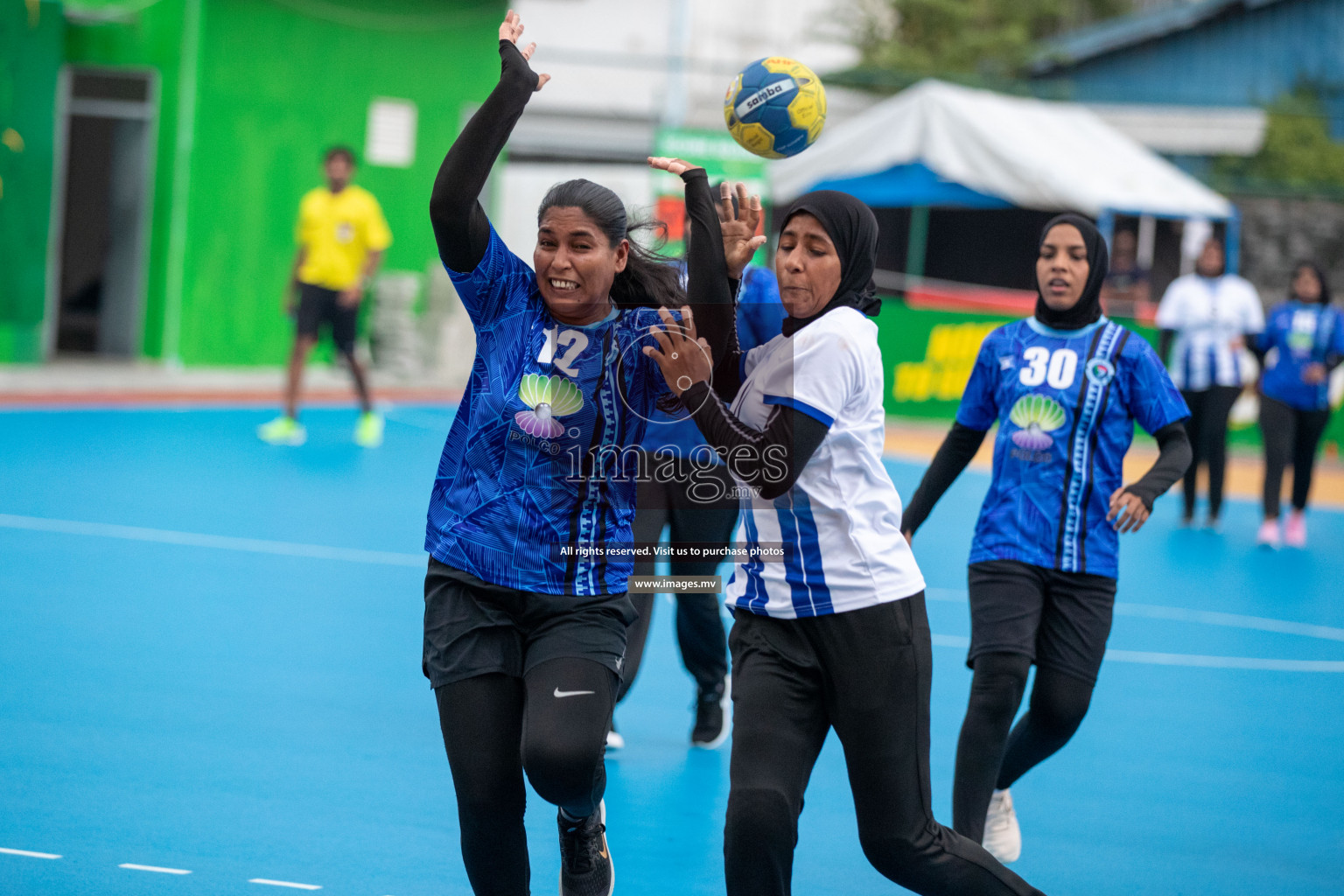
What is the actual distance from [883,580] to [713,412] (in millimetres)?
593

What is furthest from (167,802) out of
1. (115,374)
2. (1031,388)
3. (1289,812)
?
(115,374)

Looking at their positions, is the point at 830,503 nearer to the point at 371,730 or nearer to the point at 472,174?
the point at 472,174

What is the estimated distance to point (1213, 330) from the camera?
42.5ft

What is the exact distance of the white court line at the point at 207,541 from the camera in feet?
30.6

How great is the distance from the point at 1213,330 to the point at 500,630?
34.8ft

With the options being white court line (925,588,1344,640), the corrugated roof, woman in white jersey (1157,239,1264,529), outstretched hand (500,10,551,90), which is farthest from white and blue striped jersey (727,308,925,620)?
the corrugated roof

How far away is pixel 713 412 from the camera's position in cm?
353

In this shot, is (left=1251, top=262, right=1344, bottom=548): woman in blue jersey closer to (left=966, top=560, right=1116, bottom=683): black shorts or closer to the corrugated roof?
(left=966, top=560, right=1116, bottom=683): black shorts

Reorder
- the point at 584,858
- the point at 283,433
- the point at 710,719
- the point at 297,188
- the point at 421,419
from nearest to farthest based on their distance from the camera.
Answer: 1. the point at 584,858
2. the point at 710,719
3. the point at 283,433
4. the point at 421,419
5. the point at 297,188

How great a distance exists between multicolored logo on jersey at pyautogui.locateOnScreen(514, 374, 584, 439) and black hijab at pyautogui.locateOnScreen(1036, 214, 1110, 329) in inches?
79.4

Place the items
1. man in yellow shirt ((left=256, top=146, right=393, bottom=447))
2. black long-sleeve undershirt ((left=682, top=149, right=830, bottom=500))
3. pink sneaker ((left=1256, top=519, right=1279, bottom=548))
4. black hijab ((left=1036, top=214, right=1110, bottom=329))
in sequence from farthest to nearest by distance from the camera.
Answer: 1. man in yellow shirt ((left=256, top=146, right=393, bottom=447))
2. pink sneaker ((left=1256, top=519, right=1279, bottom=548))
3. black hijab ((left=1036, top=214, right=1110, bottom=329))
4. black long-sleeve undershirt ((left=682, top=149, right=830, bottom=500))

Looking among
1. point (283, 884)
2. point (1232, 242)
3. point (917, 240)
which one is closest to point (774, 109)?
point (283, 884)

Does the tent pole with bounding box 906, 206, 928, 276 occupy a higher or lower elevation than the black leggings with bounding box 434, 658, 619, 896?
higher

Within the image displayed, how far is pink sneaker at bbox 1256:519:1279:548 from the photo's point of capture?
1258cm
